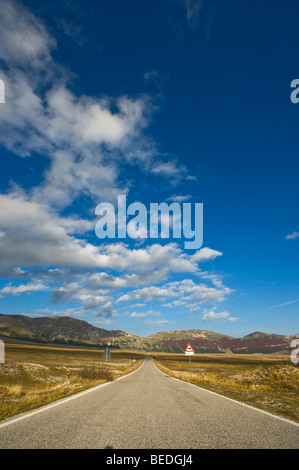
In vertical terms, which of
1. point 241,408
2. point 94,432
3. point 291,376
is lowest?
point 291,376

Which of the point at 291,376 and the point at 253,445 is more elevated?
the point at 253,445

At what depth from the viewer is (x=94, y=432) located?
5.34m

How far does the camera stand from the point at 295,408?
813 cm

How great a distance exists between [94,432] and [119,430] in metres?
0.51

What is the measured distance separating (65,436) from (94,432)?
23.2 inches

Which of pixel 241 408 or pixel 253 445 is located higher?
pixel 253 445
